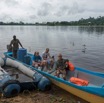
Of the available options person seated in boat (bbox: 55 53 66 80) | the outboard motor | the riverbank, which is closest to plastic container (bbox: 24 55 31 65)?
person seated in boat (bbox: 55 53 66 80)

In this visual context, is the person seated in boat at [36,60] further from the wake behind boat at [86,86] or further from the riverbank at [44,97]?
the riverbank at [44,97]

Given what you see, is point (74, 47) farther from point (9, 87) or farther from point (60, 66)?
point (9, 87)

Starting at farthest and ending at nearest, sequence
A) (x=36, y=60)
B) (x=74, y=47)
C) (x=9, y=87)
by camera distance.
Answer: (x=74, y=47)
(x=36, y=60)
(x=9, y=87)

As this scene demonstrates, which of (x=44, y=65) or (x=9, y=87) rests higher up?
(x=44, y=65)

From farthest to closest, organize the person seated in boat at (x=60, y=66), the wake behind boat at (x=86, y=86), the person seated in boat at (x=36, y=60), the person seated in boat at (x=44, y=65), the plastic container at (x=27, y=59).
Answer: the plastic container at (x=27, y=59)
the person seated in boat at (x=36, y=60)
the person seated in boat at (x=44, y=65)
the person seated in boat at (x=60, y=66)
the wake behind boat at (x=86, y=86)

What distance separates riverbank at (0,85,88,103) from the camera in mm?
9977

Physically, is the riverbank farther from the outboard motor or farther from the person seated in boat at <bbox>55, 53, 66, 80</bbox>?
the person seated in boat at <bbox>55, 53, 66, 80</bbox>

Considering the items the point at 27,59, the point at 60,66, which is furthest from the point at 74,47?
the point at 60,66

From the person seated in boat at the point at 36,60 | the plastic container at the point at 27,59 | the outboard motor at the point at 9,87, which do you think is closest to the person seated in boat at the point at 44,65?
the person seated in boat at the point at 36,60

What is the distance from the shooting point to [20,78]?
1225 centimetres

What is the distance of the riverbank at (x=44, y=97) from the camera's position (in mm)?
9977

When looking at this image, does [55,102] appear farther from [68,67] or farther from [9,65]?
[9,65]

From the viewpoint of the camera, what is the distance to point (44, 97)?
10.4 metres

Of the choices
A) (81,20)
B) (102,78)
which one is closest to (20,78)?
(102,78)
